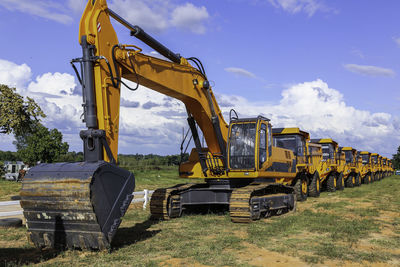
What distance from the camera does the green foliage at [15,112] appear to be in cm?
3017

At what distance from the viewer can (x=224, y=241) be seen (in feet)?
29.8

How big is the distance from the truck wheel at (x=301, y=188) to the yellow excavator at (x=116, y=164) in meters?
3.58

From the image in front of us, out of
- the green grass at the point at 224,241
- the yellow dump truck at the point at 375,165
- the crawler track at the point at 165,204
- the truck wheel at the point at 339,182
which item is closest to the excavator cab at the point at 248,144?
the green grass at the point at 224,241

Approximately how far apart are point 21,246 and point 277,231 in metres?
6.16

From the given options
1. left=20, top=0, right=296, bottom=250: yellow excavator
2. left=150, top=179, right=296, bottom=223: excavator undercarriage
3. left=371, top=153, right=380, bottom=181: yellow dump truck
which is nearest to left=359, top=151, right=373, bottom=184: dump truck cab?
left=371, top=153, right=380, bottom=181: yellow dump truck

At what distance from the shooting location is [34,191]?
25.4ft

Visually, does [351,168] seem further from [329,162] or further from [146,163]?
[146,163]

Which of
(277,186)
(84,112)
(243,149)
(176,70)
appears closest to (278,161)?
(277,186)

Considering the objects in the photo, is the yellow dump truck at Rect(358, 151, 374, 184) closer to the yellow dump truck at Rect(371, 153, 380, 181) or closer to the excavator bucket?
the yellow dump truck at Rect(371, 153, 380, 181)

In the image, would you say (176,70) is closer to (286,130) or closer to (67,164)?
(67,164)

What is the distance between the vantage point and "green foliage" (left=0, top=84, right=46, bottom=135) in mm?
30172

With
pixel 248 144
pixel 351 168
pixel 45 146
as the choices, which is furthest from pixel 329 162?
pixel 45 146

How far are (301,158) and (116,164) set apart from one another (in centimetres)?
1185

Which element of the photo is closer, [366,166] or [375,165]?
[366,166]
